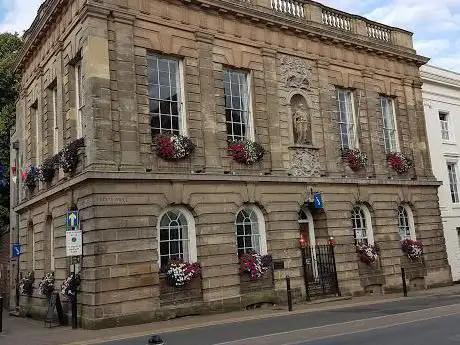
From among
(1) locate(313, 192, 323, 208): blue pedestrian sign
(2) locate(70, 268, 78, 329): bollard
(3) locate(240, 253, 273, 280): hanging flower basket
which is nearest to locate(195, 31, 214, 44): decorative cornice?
(1) locate(313, 192, 323, 208): blue pedestrian sign

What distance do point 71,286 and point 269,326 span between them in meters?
5.71

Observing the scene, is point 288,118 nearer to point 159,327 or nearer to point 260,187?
point 260,187

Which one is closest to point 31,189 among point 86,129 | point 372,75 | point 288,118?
point 86,129

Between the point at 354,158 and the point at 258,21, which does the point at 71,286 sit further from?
the point at 354,158

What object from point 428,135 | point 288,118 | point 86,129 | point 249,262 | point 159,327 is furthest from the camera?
point 428,135

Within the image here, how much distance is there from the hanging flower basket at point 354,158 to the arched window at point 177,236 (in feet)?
24.1

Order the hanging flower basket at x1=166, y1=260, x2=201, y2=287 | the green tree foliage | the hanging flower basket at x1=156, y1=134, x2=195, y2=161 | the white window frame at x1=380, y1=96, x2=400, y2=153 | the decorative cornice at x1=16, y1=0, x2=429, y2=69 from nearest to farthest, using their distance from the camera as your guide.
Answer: the hanging flower basket at x1=166, y1=260, x2=201, y2=287 < the hanging flower basket at x1=156, y1=134, x2=195, y2=161 < the decorative cornice at x1=16, y1=0, x2=429, y2=69 < the white window frame at x1=380, y1=96, x2=400, y2=153 < the green tree foliage

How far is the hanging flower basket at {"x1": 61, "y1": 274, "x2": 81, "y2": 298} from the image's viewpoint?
14695mm

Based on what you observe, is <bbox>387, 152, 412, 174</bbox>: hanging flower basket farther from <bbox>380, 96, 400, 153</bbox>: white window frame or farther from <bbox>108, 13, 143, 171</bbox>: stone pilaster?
<bbox>108, 13, 143, 171</bbox>: stone pilaster

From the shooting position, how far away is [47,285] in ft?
56.6

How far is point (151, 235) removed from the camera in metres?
15.2

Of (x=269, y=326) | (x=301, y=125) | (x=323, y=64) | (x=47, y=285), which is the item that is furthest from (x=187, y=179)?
(x=323, y=64)

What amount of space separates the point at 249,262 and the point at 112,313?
475 centimetres

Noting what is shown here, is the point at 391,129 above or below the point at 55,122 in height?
below
